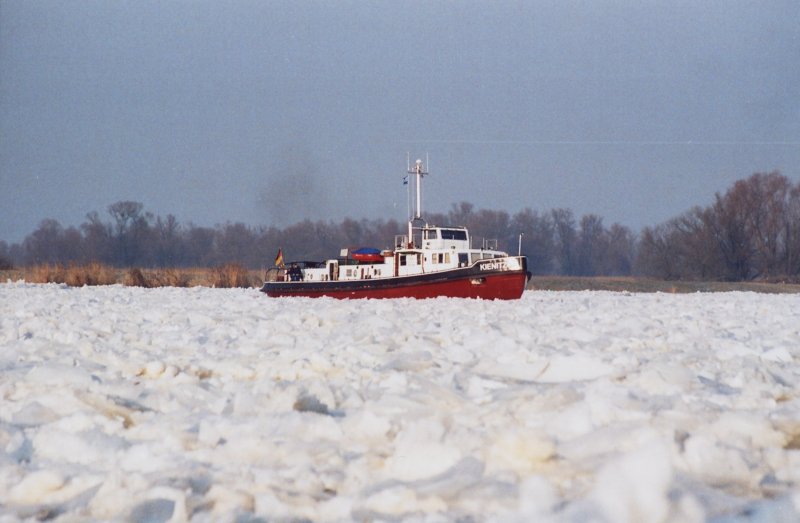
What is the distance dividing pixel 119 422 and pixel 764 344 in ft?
15.2

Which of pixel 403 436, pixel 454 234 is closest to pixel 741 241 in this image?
pixel 454 234

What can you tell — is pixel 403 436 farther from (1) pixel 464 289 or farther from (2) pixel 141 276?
(2) pixel 141 276

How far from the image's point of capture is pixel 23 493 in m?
2.66

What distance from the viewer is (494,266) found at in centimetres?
1859

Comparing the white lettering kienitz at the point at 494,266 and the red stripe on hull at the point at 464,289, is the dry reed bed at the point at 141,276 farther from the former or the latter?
the white lettering kienitz at the point at 494,266

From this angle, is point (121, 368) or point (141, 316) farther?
point (141, 316)

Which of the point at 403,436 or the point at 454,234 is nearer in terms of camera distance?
the point at 403,436

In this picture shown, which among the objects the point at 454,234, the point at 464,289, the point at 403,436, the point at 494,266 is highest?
the point at 454,234

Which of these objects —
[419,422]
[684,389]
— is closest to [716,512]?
[419,422]

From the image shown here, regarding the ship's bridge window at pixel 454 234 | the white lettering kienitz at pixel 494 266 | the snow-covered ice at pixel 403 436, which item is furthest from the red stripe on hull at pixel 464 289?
the snow-covered ice at pixel 403 436

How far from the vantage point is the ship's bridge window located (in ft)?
67.2

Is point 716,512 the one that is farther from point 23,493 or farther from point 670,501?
point 23,493

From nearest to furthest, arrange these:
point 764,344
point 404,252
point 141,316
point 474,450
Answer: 1. point 474,450
2. point 764,344
3. point 141,316
4. point 404,252

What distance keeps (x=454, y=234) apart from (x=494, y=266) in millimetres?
2459
